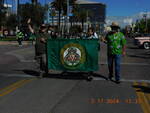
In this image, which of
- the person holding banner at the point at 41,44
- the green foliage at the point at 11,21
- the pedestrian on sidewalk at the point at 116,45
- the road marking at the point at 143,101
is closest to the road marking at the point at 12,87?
the person holding banner at the point at 41,44

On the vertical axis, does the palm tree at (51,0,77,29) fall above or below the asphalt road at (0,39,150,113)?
above

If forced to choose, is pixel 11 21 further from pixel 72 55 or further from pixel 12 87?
pixel 12 87

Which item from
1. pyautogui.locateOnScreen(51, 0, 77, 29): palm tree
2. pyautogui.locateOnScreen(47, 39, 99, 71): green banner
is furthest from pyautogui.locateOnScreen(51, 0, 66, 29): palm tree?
pyautogui.locateOnScreen(47, 39, 99, 71): green banner

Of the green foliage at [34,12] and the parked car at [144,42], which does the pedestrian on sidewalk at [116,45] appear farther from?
the green foliage at [34,12]

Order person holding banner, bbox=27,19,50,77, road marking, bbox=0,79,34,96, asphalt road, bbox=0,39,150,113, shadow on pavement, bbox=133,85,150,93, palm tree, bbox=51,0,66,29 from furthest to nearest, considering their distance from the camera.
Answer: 1. palm tree, bbox=51,0,66,29
2. person holding banner, bbox=27,19,50,77
3. shadow on pavement, bbox=133,85,150,93
4. road marking, bbox=0,79,34,96
5. asphalt road, bbox=0,39,150,113

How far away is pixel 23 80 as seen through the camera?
10.4 meters

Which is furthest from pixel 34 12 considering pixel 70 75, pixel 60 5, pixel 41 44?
pixel 41 44

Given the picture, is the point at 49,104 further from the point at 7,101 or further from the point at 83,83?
the point at 83,83

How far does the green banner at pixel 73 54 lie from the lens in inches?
413

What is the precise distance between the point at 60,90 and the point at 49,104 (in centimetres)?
164

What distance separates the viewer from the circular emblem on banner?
34.7ft

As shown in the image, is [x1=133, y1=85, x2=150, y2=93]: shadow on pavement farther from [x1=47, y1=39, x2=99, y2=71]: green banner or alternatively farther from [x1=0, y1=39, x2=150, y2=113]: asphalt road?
[x1=47, y1=39, x2=99, y2=71]: green banner

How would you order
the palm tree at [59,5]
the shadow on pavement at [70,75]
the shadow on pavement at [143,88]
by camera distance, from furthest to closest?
the palm tree at [59,5] < the shadow on pavement at [70,75] < the shadow on pavement at [143,88]

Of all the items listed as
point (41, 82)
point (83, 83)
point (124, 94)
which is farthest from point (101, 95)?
point (41, 82)
